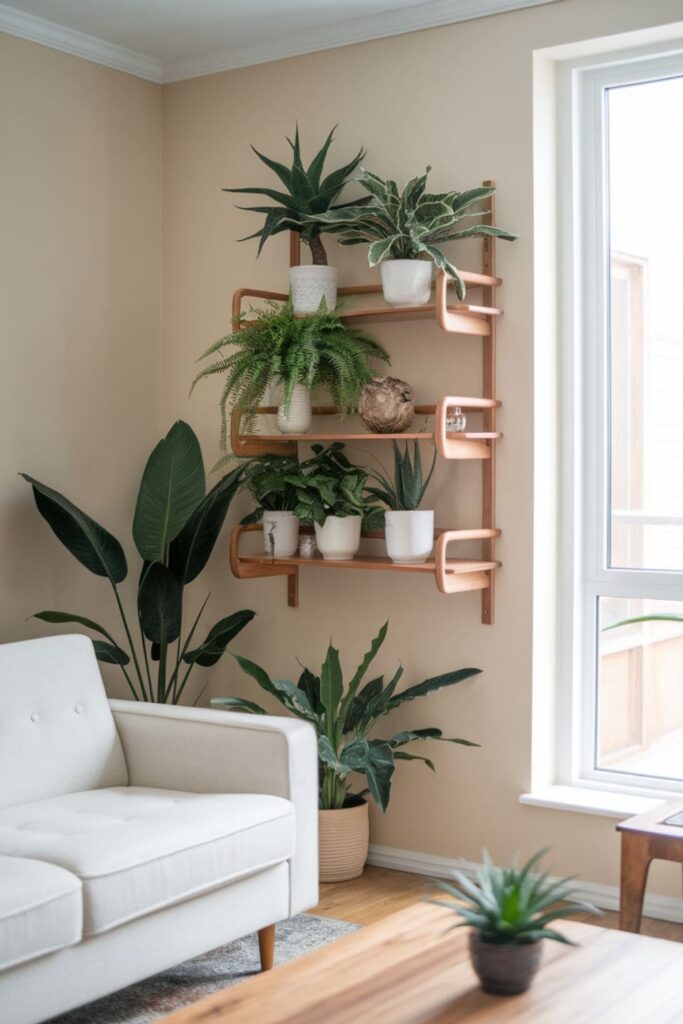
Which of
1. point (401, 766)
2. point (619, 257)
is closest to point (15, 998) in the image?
point (401, 766)

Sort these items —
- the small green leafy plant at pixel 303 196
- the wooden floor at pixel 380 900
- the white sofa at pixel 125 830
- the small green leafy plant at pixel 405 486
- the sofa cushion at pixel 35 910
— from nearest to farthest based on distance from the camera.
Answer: the sofa cushion at pixel 35 910
the white sofa at pixel 125 830
the wooden floor at pixel 380 900
the small green leafy plant at pixel 405 486
the small green leafy plant at pixel 303 196

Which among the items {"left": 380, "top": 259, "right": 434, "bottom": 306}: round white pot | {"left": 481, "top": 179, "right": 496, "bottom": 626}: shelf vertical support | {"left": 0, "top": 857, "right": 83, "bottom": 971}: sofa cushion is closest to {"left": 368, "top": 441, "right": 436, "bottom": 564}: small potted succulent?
{"left": 481, "top": 179, "right": 496, "bottom": 626}: shelf vertical support

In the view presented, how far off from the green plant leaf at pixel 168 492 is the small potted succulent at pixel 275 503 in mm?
173

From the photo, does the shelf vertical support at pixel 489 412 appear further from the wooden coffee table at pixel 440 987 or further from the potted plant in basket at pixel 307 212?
the wooden coffee table at pixel 440 987

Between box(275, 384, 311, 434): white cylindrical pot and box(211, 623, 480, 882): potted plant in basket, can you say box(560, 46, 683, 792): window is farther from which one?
box(275, 384, 311, 434): white cylindrical pot

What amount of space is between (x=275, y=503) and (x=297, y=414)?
0.30 m

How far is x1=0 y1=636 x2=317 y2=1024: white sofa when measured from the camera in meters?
2.41

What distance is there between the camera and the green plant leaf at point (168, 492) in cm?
382

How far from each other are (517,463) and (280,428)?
74 cm

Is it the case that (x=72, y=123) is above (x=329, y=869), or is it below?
above

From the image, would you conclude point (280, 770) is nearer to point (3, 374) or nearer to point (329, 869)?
point (329, 869)

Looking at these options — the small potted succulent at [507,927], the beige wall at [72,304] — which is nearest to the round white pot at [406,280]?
the beige wall at [72,304]

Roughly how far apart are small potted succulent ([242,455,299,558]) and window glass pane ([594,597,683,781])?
0.98m

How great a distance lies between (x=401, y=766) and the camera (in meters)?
3.83
